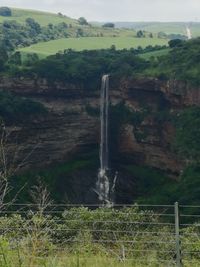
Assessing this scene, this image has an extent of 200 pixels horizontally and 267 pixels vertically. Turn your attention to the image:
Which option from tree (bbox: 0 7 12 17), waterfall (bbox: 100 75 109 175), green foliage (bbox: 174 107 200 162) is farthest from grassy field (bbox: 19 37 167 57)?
tree (bbox: 0 7 12 17)

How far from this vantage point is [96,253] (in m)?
8.47

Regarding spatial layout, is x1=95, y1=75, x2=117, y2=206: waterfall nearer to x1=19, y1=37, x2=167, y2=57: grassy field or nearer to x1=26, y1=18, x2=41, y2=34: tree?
x1=19, y1=37, x2=167, y2=57: grassy field

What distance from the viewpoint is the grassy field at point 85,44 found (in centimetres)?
8181

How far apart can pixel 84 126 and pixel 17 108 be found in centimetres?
719

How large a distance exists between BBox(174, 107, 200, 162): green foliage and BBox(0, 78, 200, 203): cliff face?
3.64 feet

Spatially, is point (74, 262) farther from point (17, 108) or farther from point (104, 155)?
point (104, 155)

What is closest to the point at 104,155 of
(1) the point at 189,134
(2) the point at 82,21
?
(1) the point at 189,134

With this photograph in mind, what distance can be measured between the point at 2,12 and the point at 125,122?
88.4m

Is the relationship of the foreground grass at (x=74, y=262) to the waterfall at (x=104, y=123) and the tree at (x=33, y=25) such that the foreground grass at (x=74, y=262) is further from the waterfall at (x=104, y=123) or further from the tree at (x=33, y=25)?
the tree at (x=33, y=25)

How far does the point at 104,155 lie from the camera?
2271 inches

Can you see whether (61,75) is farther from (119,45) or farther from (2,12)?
(2,12)

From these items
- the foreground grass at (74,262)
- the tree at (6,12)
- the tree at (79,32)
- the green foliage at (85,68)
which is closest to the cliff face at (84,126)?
the green foliage at (85,68)

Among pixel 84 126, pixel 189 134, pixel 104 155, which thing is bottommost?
pixel 104 155

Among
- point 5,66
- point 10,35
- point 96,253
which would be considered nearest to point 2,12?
point 10,35
